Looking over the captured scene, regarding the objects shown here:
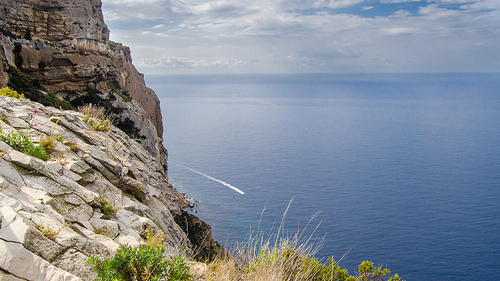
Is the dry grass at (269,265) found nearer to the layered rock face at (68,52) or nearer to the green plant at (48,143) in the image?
the green plant at (48,143)

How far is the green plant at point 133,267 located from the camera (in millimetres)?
4898

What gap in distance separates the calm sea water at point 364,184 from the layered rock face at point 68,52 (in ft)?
60.5

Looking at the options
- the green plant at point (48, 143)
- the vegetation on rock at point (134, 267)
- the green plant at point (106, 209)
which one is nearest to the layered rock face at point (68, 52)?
the green plant at point (48, 143)

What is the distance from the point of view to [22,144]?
8.58 m

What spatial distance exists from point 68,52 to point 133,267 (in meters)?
36.0

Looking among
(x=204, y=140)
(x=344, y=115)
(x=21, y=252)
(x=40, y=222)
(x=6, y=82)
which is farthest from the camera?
(x=344, y=115)

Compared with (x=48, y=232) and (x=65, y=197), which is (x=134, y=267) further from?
(x=65, y=197)

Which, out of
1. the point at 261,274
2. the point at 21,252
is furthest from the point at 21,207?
the point at 261,274

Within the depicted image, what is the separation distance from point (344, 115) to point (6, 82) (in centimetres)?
13988

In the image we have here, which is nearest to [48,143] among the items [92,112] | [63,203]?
[63,203]

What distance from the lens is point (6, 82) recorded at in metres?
24.1

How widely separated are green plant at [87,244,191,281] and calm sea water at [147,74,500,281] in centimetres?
1672

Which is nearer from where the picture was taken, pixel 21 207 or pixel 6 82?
pixel 21 207

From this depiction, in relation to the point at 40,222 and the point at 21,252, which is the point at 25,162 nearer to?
the point at 40,222
